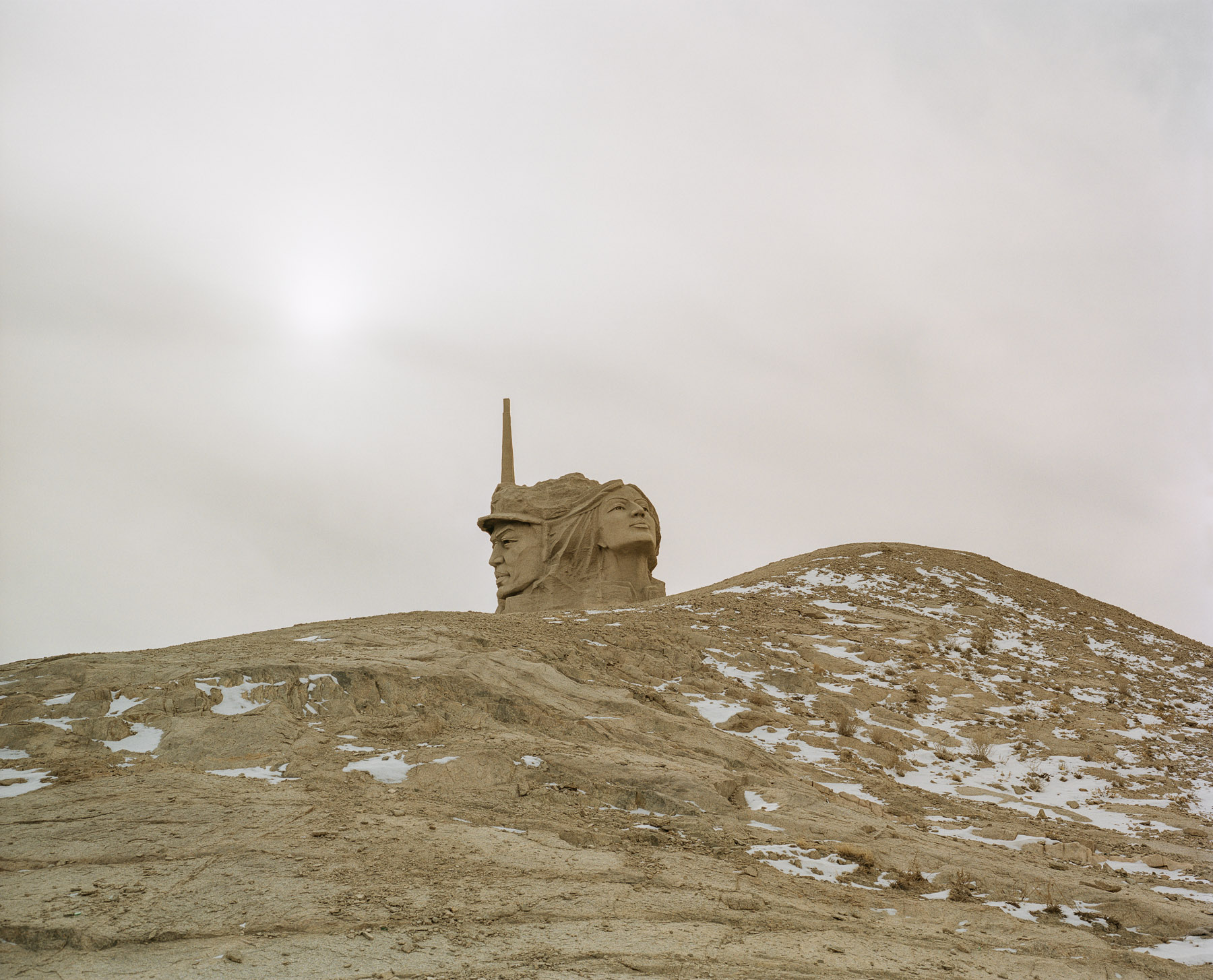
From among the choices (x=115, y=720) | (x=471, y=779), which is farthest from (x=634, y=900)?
(x=115, y=720)

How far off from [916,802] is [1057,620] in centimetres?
1029

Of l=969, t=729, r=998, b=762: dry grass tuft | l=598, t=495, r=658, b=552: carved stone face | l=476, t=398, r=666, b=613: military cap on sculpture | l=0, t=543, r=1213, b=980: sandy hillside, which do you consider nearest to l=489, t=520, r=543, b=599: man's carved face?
l=476, t=398, r=666, b=613: military cap on sculpture

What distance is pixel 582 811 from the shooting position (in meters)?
7.53

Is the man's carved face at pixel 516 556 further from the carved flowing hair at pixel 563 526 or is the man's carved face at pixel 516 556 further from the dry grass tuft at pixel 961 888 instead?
the dry grass tuft at pixel 961 888

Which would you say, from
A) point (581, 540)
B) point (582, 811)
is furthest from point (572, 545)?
point (582, 811)

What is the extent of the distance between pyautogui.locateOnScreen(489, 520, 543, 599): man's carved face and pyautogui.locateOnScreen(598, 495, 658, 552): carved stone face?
1328mm

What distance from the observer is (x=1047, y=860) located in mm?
7758

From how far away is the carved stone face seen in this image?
59.4 ft

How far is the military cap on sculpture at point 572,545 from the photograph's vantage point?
18.2 m

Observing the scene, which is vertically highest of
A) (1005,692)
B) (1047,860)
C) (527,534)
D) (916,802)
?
(527,534)

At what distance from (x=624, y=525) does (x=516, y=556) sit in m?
2.25

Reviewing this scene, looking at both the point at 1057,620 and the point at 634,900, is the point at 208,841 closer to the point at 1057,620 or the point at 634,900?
the point at 634,900

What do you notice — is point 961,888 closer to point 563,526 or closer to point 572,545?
point 572,545

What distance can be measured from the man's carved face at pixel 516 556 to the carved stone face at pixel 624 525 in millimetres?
1328
